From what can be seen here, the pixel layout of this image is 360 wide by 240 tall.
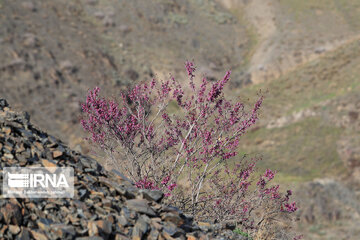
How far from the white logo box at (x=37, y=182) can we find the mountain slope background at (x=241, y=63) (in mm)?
8553

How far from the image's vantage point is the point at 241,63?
5078cm

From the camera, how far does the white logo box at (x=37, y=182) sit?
536 centimetres

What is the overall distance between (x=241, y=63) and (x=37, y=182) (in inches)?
1857

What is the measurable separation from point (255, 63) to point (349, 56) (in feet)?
39.2

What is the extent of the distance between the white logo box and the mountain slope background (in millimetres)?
8553

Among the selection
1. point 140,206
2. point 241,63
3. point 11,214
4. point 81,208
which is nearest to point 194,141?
point 140,206

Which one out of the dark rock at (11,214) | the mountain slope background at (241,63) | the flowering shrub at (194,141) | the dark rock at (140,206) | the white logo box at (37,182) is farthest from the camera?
the mountain slope background at (241,63)

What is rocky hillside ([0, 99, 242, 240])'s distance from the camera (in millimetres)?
5047

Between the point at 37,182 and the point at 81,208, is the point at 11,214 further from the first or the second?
the point at 81,208

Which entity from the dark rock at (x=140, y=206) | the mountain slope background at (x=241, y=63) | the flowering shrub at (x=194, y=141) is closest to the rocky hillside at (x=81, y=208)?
the dark rock at (x=140, y=206)

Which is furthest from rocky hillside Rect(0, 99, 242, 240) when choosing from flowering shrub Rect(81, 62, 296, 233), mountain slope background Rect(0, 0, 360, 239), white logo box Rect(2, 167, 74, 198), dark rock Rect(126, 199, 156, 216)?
mountain slope background Rect(0, 0, 360, 239)

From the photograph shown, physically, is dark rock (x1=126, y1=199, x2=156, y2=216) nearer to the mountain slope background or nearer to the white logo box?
the white logo box

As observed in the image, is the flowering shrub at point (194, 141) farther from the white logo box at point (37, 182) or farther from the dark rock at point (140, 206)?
the white logo box at point (37, 182)

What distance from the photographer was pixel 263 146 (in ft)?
98.1
